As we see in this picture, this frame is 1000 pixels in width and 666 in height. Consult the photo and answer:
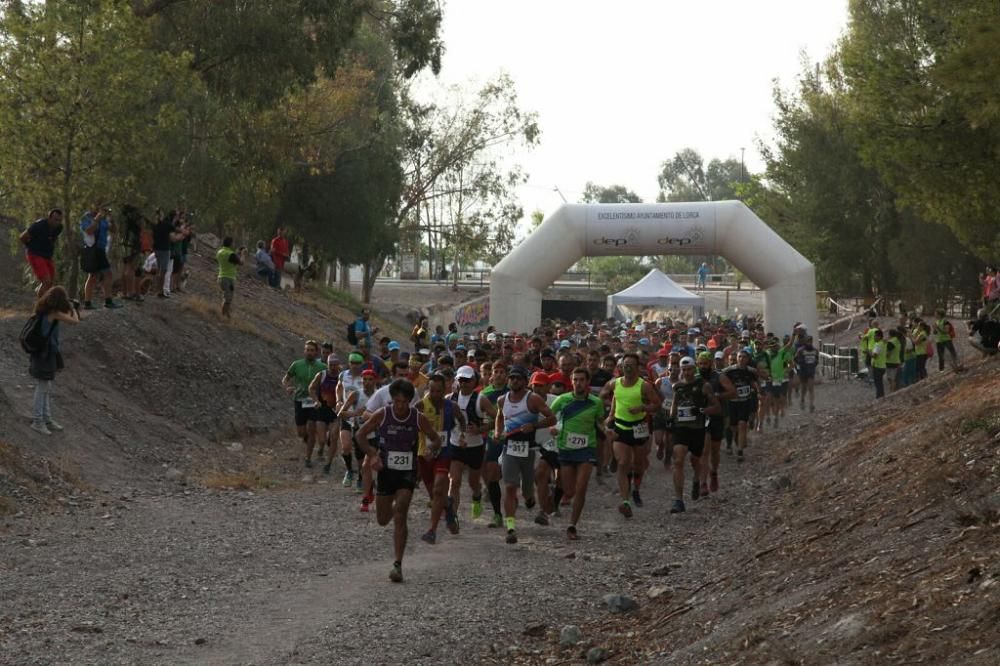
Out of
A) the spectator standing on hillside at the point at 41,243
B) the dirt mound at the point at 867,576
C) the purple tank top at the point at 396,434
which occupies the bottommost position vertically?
the dirt mound at the point at 867,576

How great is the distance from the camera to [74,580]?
1101 cm

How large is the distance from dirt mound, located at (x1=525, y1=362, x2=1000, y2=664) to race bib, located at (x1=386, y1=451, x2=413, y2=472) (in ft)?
7.00

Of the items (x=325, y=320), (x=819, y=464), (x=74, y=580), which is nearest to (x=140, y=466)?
(x=74, y=580)

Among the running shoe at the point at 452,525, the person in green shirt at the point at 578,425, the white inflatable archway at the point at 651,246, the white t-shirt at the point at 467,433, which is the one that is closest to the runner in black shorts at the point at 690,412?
the person in green shirt at the point at 578,425

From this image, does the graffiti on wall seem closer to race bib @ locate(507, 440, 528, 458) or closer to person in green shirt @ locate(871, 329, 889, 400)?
person in green shirt @ locate(871, 329, 889, 400)

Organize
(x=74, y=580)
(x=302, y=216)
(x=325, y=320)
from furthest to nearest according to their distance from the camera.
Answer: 1. (x=302, y=216)
2. (x=325, y=320)
3. (x=74, y=580)

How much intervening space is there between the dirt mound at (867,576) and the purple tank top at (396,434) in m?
2.21

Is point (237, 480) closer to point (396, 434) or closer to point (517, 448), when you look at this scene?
point (517, 448)

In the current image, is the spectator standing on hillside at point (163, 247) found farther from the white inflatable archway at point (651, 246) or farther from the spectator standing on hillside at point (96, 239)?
the white inflatable archway at point (651, 246)

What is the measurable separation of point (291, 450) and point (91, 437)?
4.42 m

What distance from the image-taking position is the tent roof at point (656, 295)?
44375 millimetres

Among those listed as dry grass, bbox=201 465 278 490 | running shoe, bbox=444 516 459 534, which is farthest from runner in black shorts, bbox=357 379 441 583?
dry grass, bbox=201 465 278 490

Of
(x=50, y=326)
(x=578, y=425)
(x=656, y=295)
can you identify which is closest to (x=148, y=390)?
(x=50, y=326)

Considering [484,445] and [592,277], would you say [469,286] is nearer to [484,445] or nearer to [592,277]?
[592,277]
